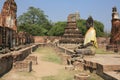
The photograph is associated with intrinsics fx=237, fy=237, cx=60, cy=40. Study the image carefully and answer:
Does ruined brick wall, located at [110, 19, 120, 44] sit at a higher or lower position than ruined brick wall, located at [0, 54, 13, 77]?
higher

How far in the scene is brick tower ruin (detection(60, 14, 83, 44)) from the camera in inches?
1096

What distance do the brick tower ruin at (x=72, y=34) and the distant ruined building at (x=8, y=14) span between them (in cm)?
942

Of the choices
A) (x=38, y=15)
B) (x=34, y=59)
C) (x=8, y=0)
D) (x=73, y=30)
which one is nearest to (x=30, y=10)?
(x=38, y=15)

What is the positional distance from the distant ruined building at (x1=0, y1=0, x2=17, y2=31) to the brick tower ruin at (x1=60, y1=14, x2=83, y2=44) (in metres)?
9.42

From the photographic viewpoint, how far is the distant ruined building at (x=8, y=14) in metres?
17.3

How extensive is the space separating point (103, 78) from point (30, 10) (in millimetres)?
54036

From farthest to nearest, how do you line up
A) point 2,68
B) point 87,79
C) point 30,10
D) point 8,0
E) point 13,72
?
1. point 30,10
2. point 8,0
3. point 13,72
4. point 2,68
5. point 87,79

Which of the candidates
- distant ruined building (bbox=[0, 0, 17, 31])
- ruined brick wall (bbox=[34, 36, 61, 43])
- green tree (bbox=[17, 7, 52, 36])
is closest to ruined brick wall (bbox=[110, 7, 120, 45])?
distant ruined building (bbox=[0, 0, 17, 31])

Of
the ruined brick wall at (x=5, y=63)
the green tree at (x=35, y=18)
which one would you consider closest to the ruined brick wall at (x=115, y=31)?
the ruined brick wall at (x=5, y=63)

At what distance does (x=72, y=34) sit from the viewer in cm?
2859

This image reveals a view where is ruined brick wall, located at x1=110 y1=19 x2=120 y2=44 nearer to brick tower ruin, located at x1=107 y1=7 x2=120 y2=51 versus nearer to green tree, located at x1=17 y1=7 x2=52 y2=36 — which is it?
brick tower ruin, located at x1=107 y1=7 x2=120 y2=51

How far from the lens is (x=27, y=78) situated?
23.5 feet

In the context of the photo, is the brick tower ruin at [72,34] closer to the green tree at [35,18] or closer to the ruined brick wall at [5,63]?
the ruined brick wall at [5,63]

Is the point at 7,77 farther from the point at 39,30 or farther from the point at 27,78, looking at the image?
the point at 39,30
